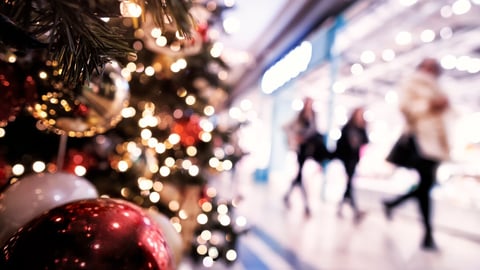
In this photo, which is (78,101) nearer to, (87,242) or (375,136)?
(87,242)

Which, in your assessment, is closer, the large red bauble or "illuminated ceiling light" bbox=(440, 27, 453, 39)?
the large red bauble

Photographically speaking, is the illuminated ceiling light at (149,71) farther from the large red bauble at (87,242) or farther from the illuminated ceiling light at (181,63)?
the large red bauble at (87,242)

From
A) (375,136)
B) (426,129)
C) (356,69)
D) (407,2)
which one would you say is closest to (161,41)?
(426,129)

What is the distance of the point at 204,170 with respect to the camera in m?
1.83

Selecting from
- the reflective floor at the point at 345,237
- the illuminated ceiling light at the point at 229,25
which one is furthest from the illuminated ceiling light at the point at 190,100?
the reflective floor at the point at 345,237

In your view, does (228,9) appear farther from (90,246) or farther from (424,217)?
(424,217)

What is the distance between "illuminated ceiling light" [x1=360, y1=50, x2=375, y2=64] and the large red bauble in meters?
6.20

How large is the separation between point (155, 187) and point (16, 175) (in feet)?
1.80

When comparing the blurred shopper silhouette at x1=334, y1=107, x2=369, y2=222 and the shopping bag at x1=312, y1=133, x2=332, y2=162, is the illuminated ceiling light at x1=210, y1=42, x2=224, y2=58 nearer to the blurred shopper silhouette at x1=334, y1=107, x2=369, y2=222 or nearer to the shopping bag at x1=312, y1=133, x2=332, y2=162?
the blurred shopper silhouette at x1=334, y1=107, x2=369, y2=222

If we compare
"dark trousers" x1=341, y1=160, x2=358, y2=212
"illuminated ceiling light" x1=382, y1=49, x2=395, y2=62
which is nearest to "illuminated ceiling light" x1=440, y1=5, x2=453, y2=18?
"illuminated ceiling light" x1=382, y1=49, x2=395, y2=62

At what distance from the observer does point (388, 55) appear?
6.02 metres

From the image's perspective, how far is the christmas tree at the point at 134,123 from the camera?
0.79 meters

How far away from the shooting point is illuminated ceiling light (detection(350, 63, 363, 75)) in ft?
21.8

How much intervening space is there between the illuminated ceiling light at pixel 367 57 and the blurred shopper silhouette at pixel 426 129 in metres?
3.10
